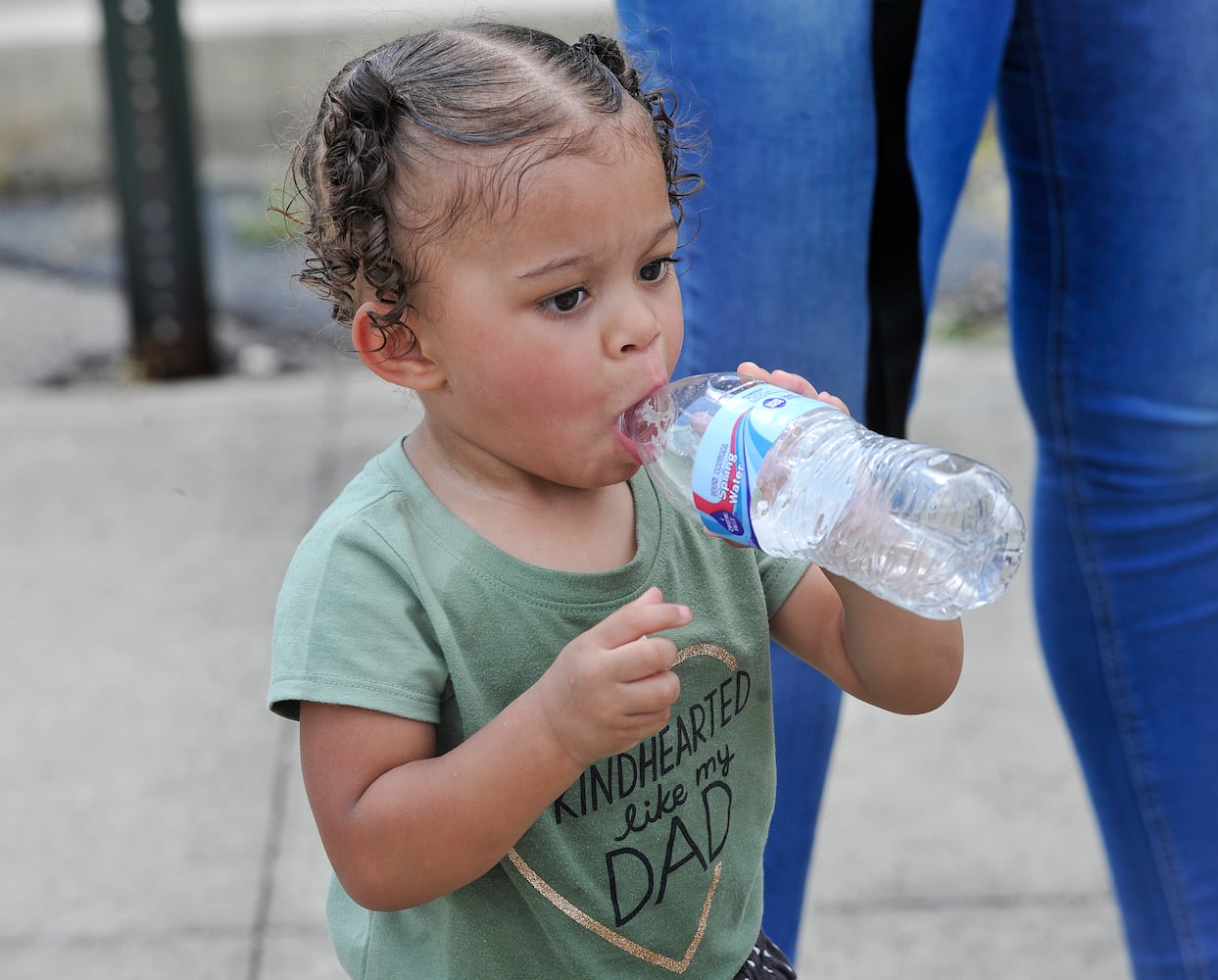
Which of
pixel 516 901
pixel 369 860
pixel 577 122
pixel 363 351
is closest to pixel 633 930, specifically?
pixel 516 901

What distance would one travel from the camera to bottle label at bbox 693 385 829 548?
1.43m

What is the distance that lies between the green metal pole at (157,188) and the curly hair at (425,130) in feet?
11.4

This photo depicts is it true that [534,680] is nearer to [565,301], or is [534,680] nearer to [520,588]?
[520,588]

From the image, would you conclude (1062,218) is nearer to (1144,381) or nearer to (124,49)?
(1144,381)

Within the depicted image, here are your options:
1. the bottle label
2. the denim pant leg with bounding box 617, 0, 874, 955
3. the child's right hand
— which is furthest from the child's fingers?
the denim pant leg with bounding box 617, 0, 874, 955

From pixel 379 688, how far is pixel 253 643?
2.30 meters

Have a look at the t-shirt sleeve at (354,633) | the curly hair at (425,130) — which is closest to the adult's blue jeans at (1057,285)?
the curly hair at (425,130)

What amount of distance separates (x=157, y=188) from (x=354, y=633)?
380 cm

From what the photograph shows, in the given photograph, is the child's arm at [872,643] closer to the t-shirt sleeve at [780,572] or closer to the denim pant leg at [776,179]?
the t-shirt sleeve at [780,572]

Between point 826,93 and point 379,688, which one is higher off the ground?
point 826,93

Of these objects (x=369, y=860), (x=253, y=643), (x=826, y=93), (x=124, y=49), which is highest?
(x=826, y=93)

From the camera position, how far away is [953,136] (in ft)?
6.54

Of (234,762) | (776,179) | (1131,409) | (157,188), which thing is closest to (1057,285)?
(1131,409)

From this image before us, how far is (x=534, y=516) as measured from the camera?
1.60 meters
